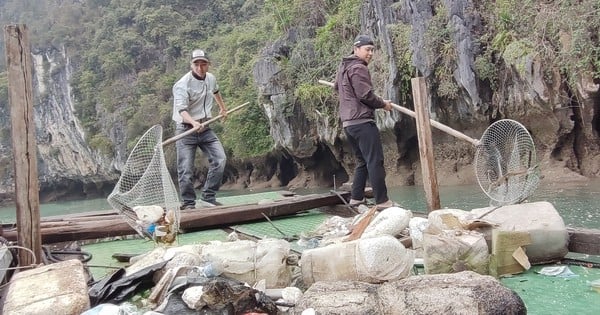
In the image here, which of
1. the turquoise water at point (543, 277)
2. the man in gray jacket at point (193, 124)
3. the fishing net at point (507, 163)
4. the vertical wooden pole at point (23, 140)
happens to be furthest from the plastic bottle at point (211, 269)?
the man in gray jacket at point (193, 124)

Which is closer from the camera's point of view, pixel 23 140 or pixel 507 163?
pixel 23 140

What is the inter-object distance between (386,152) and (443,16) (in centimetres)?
559

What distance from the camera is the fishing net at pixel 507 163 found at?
11.4 feet

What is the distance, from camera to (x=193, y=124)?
15.8ft

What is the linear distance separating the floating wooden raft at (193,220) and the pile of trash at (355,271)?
171cm

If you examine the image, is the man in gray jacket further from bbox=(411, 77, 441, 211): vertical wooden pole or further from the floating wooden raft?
bbox=(411, 77, 441, 211): vertical wooden pole

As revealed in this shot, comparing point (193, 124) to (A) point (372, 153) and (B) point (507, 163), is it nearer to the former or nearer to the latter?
(A) point (372, 153)

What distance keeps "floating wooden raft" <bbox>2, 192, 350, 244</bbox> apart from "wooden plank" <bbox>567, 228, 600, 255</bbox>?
263cm

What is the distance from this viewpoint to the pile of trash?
1.89 meters

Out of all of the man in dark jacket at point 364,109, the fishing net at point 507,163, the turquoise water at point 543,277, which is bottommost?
the turquoise water at point 543,277

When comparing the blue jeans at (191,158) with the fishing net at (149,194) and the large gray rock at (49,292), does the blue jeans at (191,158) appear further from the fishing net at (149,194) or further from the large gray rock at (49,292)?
the large gray rock at (49,292)

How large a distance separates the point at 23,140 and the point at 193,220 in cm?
176

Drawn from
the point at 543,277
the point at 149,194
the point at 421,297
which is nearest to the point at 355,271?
the point at 421,297

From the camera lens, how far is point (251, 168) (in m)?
27.1
